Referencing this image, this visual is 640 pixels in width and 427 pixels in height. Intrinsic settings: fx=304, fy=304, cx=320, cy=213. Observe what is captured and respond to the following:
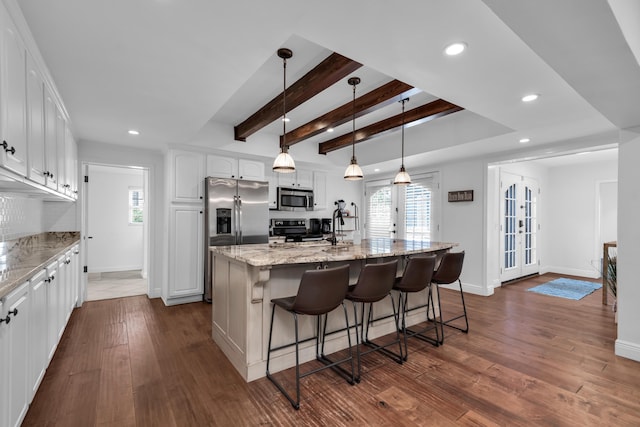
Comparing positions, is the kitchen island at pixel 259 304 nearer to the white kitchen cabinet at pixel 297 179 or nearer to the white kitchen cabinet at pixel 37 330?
the white kitchen cabinet at pixel 37 330

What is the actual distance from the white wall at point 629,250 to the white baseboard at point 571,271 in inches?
170

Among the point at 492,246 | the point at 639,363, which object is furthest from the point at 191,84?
the point at 492,246

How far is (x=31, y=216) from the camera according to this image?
353cm

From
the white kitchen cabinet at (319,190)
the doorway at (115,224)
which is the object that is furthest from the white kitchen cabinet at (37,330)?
the doorway at (115,224)

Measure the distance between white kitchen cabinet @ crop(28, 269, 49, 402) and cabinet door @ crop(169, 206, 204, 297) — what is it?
210 cm

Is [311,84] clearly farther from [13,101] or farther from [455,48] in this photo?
[13,101]

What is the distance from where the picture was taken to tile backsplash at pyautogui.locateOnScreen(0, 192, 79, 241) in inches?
113

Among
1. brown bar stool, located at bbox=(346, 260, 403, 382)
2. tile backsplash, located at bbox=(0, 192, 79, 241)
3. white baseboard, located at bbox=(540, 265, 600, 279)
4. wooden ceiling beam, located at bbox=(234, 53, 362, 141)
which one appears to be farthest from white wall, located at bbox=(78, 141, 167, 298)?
white baseboard, located at bbox=(540, 265, 600, 279)

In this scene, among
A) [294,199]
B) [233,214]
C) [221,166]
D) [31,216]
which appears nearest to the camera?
[31,216]

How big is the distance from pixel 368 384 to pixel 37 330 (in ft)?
7.54

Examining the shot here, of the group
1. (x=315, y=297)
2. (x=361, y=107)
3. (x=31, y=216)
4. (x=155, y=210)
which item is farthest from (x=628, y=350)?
(x=31, y=216)

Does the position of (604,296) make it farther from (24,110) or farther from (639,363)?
(24,110)

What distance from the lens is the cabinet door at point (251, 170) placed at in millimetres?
4902

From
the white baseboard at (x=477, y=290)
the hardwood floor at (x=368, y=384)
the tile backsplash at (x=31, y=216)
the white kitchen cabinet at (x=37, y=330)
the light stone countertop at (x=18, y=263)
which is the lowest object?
the hardwood floor at (x=368, y=384)
